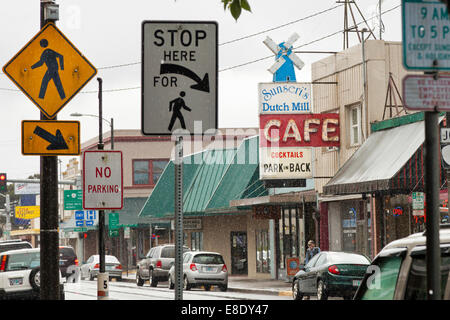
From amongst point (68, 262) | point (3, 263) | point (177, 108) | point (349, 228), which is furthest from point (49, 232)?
point (68, 262)

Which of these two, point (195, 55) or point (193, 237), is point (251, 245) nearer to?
point (193, 237)

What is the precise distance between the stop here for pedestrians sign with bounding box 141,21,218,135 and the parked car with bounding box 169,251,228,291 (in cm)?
2837

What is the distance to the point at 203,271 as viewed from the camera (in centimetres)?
3466

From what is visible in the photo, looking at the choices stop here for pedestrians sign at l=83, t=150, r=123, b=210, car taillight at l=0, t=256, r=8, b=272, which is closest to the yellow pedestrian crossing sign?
stop here for pedestrians sign at l=83, t=150, r=123, b=210

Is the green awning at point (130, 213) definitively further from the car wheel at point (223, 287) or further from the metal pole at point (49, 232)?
the metal pole at point (49, 232)

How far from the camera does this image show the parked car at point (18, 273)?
2309cm

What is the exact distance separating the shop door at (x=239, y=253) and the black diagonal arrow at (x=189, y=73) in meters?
42.3

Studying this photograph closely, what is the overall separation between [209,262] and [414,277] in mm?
29496

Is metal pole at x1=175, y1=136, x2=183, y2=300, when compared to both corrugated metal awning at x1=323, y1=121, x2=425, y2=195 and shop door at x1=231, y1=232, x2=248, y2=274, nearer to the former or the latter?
corrugated metal awning at x1=323, y1=121, x2=425, y2=195

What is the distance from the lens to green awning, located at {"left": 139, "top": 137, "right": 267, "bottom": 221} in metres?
41.8

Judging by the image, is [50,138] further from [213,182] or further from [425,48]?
[213,182]

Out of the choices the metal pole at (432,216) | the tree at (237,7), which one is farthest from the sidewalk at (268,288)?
the metal pole at (432,216)

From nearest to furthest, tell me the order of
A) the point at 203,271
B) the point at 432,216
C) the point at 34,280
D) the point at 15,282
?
the point at 432,216
the point at 34,280
the point at 15,282
the point at 203,271

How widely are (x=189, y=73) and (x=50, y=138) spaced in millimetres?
4070
